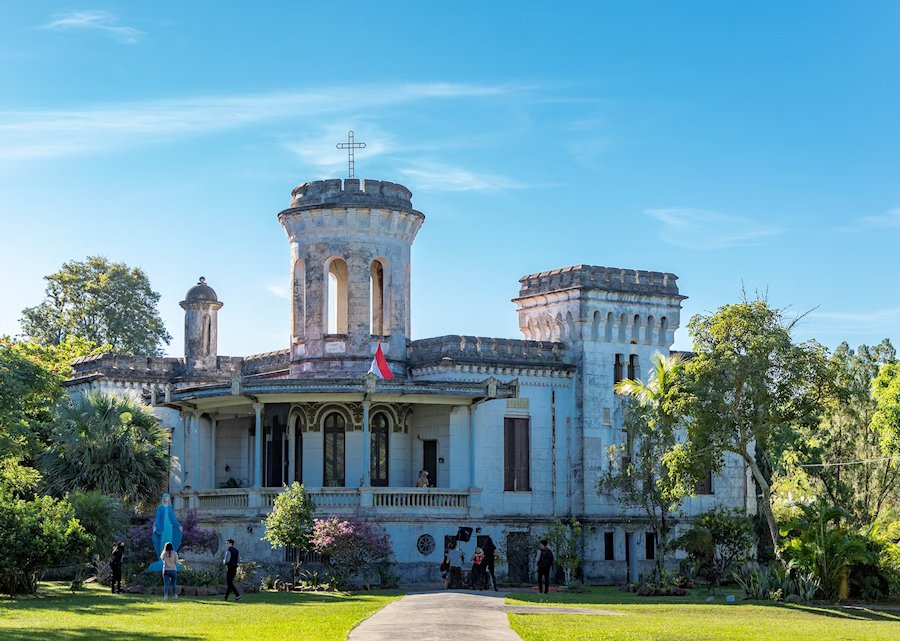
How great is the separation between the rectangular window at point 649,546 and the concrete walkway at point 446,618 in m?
13.7

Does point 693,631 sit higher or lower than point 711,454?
lower

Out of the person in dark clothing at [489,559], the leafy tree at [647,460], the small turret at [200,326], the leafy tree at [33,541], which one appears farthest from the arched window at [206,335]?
the leafy tree at [33,541]

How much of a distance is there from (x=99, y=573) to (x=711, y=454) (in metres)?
17.3

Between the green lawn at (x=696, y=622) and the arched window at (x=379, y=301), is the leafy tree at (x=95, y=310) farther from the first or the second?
the green lawn at (x=696, y=622)

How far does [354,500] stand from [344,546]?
4095mm

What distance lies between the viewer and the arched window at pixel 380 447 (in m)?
47.3

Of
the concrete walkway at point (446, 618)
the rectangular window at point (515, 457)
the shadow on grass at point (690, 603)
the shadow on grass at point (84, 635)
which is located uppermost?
the rectangular window at point (515, 457)

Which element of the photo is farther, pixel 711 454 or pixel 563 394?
pixel 563 394

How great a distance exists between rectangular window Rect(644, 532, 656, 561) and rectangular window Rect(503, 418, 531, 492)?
462 centimetres

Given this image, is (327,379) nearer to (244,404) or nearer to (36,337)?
(244,404)

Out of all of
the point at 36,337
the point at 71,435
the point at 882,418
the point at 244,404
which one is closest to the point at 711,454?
the point at 882,418

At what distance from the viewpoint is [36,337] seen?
244 ft

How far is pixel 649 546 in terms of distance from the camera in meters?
49.3

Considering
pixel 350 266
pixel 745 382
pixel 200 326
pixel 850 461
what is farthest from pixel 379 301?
pixel 850 461
